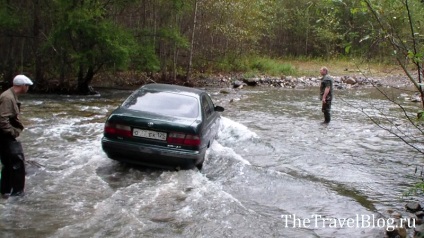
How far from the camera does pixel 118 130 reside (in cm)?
744

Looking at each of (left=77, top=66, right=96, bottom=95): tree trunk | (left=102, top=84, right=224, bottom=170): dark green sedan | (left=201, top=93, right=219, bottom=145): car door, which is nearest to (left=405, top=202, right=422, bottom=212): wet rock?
(left=102, top=84, right=224, bottom=170): dark green sedan

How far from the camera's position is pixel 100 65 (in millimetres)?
19391

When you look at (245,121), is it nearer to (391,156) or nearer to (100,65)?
(391,156)

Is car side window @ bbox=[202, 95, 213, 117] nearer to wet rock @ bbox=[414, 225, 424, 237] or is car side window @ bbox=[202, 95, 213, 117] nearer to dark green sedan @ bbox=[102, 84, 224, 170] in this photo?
dark green sedan @ bbox=[102, 84, 224, 170]

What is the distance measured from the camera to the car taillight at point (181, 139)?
289 inches

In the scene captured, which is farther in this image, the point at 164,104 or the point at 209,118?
the point at 209,118

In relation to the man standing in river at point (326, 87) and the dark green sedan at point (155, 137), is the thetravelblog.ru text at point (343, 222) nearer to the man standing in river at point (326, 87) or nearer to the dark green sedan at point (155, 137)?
the dark green sedan at point (155, 137)

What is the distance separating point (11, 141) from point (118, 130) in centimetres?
181

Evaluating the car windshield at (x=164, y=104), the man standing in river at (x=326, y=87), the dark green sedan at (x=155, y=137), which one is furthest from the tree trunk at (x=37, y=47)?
the dark green sedan at (x=155, y=137)

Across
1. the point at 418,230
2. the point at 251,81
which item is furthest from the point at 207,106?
the point at 251,81

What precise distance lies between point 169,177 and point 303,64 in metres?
32.2

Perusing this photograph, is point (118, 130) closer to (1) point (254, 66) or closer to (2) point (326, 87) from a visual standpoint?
(2) point (326, 87)

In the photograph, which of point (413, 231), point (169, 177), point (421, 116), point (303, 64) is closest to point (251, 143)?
point (169, 177)

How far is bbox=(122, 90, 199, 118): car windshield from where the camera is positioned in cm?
781
